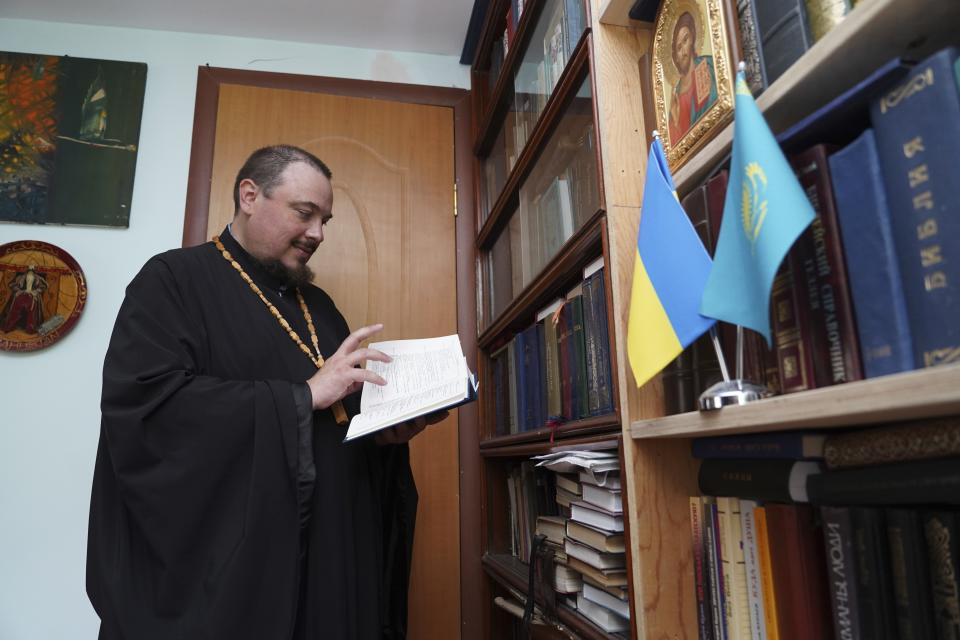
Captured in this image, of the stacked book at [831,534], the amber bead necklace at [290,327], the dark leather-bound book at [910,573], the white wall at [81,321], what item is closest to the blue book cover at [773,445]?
the stacked book at [831,534]

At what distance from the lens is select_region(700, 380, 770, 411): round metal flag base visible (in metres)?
0.70

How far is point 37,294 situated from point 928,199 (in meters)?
2.37

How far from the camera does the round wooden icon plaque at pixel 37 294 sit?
202cm

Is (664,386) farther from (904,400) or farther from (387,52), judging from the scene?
(387,52)

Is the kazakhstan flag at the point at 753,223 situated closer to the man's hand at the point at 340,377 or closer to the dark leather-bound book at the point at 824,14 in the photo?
the dark leather-bound book at the point at 824,14

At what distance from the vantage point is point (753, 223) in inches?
24.3

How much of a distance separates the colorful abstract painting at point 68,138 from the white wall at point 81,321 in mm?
47

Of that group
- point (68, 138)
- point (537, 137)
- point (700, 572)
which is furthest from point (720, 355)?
point (68, 138)

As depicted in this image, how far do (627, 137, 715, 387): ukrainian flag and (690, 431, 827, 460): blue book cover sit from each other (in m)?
0.15

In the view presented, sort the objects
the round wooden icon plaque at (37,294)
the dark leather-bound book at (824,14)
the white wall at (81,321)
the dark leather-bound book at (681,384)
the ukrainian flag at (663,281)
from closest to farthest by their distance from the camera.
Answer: the dark leather-bound book at (824,14)
the ukrainian flag at (663,281)
the dark leather-bound book at (681,384)
the white wall at (81,321)
the round wooden icon plaque at (37,294)

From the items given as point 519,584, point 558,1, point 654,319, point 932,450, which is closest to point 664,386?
point 654,319

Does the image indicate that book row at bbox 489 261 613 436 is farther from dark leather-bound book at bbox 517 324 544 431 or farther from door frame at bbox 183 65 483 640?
door frame at bbox 183 65 483 640

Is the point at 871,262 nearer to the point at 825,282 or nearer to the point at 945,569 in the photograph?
the point at 825,282

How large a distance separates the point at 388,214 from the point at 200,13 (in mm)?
1006
